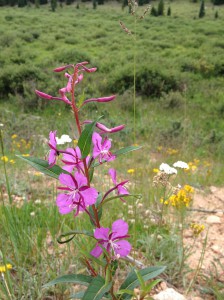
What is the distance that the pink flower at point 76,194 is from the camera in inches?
46.3

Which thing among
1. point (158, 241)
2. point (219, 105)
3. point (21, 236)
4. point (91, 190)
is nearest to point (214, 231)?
point (158, 241)

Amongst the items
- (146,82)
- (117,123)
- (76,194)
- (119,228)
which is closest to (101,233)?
(119,228)

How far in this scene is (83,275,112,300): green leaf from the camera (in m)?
1.20

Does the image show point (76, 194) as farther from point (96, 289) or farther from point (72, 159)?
point (96, 289)

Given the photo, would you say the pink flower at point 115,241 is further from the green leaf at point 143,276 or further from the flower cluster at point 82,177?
the green leaf at point 143,276

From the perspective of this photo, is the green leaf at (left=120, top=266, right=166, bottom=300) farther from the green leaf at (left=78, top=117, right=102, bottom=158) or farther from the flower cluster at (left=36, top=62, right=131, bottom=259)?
the green leaf at (left=78, top=117, right=102, bottom=158)

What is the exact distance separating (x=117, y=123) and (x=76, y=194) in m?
7.43

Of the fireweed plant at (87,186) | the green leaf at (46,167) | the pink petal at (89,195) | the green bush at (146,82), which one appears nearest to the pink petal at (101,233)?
the fireweed plant at (87,186)

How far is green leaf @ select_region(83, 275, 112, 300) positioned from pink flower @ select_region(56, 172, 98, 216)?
26 centimetres

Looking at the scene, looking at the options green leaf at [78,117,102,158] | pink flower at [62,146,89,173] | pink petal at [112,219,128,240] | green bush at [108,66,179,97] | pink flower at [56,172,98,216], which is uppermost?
green leaf at [78,117,102,158]

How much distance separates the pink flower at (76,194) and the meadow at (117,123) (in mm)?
187

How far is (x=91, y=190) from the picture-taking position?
117cm

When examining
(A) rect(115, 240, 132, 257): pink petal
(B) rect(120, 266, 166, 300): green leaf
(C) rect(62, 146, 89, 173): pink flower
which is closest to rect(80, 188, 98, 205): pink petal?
(C) rect(62, 146, 89, 173): pink flower

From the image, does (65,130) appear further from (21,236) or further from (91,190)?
(91,190)
